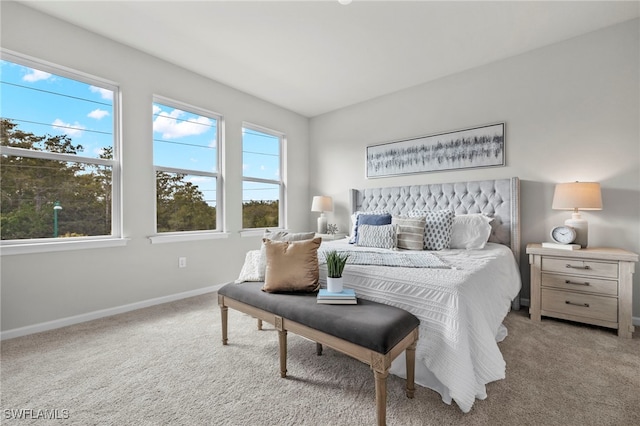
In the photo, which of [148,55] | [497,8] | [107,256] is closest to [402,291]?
[497,8]

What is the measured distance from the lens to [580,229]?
2594 mm

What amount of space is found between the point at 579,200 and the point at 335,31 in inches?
108

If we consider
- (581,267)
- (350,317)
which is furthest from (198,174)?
(581,267)

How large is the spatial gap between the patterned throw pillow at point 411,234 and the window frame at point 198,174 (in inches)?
93.1

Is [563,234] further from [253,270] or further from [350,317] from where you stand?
[253,270]

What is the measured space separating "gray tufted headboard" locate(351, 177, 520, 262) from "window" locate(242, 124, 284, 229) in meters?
1.61

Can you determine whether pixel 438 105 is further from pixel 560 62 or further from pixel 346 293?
pixel 346 293

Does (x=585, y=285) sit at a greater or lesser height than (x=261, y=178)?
lesser

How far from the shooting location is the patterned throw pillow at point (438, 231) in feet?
9.26

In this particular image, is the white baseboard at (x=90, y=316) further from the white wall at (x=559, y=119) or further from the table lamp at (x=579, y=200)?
the table lamp at (x=579, y=200)

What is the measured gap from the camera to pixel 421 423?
1.36 metres

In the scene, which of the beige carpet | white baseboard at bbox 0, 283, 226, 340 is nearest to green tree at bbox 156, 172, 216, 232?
white baseboard at bbox 0, 283, 226, 340

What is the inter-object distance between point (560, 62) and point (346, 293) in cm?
333

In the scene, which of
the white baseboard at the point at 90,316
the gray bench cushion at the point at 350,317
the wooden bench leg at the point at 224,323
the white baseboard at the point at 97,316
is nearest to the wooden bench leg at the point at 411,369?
the gray bench cushion at the point at 350,317
